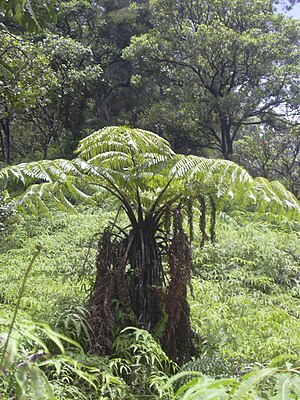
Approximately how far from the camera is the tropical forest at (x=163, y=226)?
7.56 ft

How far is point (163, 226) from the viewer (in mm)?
3645

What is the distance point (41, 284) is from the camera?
16.4 feet

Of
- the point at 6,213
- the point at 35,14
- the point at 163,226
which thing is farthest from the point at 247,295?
the point at 35,14

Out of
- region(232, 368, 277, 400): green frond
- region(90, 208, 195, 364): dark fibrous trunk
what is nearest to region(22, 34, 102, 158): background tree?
region(90, 208, 195, 364): dark fibrous trunk

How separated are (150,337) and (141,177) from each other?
1.09 m

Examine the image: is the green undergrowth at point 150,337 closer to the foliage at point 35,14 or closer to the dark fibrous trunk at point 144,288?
the dark fibrous trunk at point 144,288

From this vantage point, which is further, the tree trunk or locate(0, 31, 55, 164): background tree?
the tree trunk

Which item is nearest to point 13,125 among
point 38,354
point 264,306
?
point 264,306

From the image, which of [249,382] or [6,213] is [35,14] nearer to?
[249,382]

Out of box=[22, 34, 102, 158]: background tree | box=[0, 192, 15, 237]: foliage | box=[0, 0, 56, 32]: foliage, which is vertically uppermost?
box=[22, 34, 102, 158]: background tree

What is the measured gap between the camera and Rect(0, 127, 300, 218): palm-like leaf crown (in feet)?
9.97

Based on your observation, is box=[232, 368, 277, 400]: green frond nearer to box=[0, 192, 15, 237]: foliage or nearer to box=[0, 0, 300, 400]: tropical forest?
box=[0, 0, 300, 400]: tropical forest

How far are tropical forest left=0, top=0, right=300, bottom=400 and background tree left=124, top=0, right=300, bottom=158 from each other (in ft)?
0.14

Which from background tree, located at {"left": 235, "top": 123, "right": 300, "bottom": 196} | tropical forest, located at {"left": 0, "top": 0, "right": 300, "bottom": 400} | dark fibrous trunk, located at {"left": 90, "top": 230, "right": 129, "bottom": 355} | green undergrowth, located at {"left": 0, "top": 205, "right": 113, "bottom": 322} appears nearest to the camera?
tropical forest, located at {"left": 0, "top": 0, "right": 300, "bottom": 400}
